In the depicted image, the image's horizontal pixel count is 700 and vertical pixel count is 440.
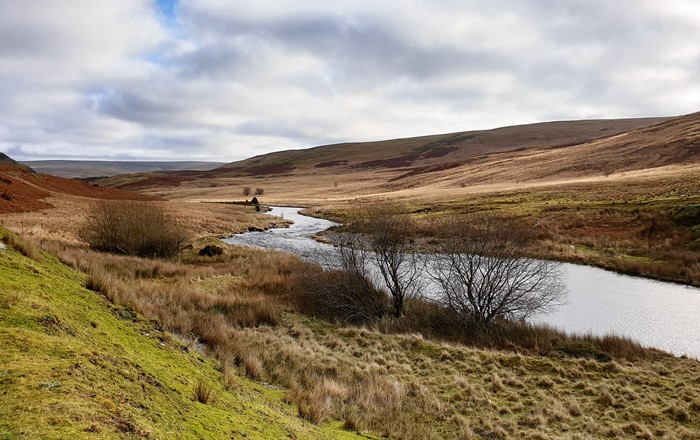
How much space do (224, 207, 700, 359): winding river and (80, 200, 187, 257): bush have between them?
2479cm

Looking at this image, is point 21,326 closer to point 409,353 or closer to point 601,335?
point 409,353

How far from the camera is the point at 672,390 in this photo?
12219 mm

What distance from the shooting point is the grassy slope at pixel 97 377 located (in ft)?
12.1

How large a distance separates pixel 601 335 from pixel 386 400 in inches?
461

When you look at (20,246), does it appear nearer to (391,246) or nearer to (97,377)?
(97,377)

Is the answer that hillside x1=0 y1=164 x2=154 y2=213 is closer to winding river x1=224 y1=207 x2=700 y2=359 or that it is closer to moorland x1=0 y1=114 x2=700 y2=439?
moorland x1=0 y1=114 x2=700 y2=439

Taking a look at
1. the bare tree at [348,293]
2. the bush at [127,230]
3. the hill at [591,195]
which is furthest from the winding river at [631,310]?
the bush at [127,230]

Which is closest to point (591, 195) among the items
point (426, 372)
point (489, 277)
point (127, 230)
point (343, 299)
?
point (489, 277)

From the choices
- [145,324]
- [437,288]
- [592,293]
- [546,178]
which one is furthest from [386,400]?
[546,178]

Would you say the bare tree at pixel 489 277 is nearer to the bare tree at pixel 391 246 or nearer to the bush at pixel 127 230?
the bare tree at pixel 391 246

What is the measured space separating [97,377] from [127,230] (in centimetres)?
2786

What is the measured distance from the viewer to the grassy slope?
370cm

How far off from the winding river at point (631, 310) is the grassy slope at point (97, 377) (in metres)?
15.9

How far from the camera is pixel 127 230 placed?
2959cm
